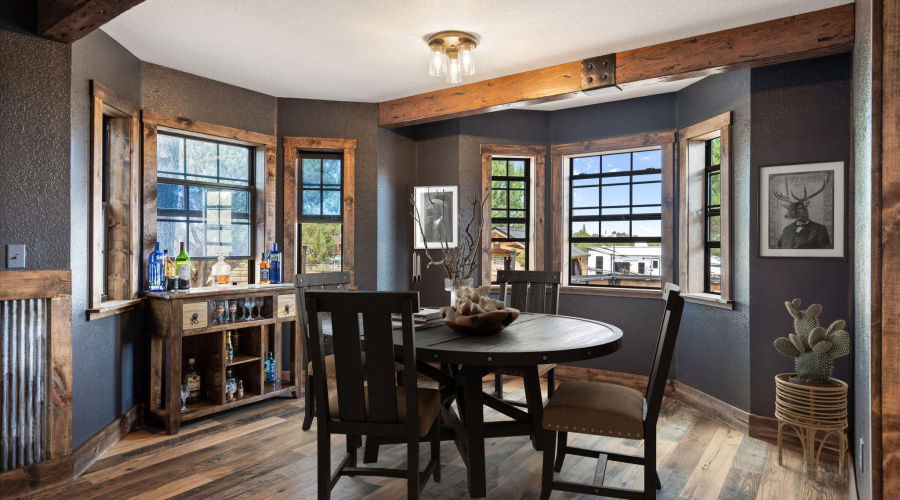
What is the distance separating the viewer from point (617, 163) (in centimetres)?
486

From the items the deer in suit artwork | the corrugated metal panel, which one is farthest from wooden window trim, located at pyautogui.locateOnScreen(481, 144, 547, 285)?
the corrugated metal panel

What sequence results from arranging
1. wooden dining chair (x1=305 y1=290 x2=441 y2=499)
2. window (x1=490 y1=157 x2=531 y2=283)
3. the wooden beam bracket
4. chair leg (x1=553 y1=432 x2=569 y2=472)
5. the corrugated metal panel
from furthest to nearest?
window (x1=490 y1=157 x2=531 y2=283) < the wooden beam bracket < chair leg (x1=553 y1=432 x2=569 y2=472) < the corrugated metal panel < wooden dining chair (x1=305 y1=290 x2=441 y2=499)

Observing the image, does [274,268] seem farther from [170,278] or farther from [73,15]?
[73,15]

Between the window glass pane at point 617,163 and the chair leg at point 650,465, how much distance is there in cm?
310

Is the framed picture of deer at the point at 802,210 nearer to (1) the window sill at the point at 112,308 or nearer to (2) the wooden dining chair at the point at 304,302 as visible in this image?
(2) the wooden dining chair at the point at 304,302

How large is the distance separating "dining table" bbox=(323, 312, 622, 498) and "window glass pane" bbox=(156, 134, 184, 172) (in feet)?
6.88

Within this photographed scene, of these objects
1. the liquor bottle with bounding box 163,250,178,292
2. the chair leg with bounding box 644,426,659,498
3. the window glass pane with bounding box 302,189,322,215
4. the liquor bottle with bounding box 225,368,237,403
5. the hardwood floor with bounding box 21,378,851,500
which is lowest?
the hardwood floor with bounding box 21,378,851,500

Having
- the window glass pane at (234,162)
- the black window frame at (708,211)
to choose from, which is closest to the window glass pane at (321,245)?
the window glass pane at (234,162)

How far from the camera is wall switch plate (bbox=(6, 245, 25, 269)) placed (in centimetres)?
252

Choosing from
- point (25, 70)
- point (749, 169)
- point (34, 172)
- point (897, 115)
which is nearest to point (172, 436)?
point (34, 172)

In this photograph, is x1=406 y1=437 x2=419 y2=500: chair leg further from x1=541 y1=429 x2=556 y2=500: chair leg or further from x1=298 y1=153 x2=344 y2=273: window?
x1=298 y1=153 x2=344 y2=273: window

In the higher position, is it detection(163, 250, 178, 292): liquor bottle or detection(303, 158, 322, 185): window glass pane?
detection(303, 158, 322, 185): window glass pane

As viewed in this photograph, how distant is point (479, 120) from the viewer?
4.94 meters

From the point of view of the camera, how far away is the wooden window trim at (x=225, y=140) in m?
3.68
